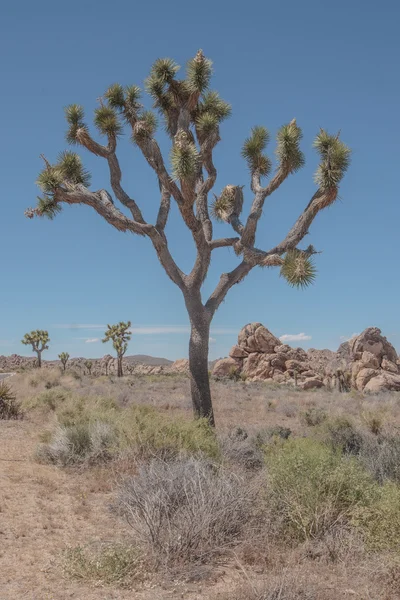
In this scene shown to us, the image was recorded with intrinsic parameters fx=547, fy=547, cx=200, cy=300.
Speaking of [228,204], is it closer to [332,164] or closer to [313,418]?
[332,164]

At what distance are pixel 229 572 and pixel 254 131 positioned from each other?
10.3m

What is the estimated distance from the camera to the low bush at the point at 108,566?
4.48 metres

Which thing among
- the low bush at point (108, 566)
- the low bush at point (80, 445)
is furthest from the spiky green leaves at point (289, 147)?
the low bush at point (108, 566)

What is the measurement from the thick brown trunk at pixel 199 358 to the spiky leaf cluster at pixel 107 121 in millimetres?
4438

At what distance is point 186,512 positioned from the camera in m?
5.14

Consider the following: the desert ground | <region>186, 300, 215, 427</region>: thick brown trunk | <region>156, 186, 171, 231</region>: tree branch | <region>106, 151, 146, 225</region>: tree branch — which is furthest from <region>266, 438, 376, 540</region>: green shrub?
<region>106, 151, 146, 225</region>: tree branch

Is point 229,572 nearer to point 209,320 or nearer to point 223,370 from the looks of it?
point 209,320

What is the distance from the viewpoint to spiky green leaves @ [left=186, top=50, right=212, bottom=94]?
12047 mm

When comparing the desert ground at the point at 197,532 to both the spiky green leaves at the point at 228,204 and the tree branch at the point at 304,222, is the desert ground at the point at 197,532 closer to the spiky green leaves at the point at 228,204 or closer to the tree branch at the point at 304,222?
the tree branch at the point at 304,222

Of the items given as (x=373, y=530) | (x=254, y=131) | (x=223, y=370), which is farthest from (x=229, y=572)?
(x=223, y=370)

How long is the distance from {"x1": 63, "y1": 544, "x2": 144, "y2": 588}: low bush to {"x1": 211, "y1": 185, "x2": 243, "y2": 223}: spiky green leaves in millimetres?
8065

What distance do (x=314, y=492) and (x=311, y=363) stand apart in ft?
121

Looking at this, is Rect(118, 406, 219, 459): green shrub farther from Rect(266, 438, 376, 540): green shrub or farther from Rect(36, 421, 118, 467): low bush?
Rect(266, 438, 376, 540): green shrub

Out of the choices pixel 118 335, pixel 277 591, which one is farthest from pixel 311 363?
pixel 277 591
